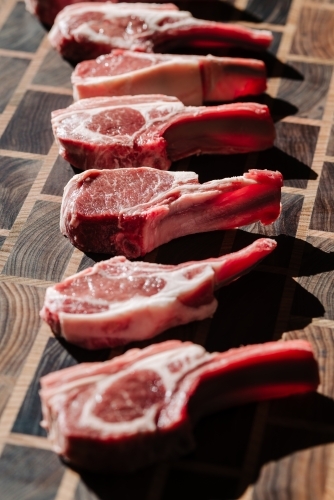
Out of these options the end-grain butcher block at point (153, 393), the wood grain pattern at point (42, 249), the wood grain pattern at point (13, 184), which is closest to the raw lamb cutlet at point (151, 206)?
the wood grain pattern at point (42, 249)

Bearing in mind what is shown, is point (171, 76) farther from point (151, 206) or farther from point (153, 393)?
point (153, 393)

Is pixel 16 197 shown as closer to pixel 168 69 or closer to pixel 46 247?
pixel 46 247

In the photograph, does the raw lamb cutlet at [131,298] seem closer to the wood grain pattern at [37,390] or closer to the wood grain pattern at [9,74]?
the wood grain pattern at [37,390]

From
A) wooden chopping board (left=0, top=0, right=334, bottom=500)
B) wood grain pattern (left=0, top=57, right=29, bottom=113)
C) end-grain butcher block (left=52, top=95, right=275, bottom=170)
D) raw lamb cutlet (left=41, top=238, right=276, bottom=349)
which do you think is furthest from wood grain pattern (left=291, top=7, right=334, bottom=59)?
raw lamb cutlet (left=41, top=238, right=276, bottom=349)

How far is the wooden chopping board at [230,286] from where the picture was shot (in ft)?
9.50

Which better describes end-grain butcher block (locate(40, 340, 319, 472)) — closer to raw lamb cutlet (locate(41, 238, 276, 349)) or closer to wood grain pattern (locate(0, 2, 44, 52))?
raw lamb cutlet (locate(41, 238, 276, 349))

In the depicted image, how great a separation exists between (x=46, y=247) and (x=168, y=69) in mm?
1190

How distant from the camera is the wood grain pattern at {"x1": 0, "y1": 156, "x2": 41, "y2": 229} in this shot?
12.7 ft

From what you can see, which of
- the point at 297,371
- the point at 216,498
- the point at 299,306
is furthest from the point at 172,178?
the point at 216,498

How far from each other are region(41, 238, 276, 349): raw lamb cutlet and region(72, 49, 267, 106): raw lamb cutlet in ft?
3.96

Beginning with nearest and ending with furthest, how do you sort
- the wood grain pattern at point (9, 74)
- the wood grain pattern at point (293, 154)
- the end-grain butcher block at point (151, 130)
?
the end-grain butcher block at point (151, 130)
the wood grain pattern at point (293, 154)
the wood grain pattern at point (9, 74)

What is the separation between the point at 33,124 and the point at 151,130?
0.72 metres

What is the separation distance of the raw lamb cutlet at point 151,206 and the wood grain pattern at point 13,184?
296mm

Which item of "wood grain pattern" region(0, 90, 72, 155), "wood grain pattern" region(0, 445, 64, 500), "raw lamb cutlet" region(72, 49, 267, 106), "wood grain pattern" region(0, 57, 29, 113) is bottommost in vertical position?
"wood grain pattern" region(0, 445, 64, 500)
